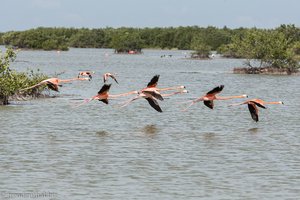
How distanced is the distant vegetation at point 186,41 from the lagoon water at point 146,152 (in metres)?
30.1

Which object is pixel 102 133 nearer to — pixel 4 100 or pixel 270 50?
pixel 4 100

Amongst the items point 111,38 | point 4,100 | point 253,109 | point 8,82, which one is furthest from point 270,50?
point 111,38

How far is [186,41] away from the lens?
174500 millimetres

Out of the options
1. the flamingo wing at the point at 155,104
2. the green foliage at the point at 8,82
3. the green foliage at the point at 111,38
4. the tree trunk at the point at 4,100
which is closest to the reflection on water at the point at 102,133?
the flamingo wing at the point at 155,104

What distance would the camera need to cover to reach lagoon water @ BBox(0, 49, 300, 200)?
52.2 feet

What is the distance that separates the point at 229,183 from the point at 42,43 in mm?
141791

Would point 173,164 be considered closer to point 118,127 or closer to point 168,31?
point 118,127

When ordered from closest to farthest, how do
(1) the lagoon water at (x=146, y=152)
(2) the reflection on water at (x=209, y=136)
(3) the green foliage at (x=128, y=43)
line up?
(1) the lagoon water at (x=146, y=152)
(2) the reflection on water at (x=209, y=136)
(3) the green foliage at (x=128, y=43)

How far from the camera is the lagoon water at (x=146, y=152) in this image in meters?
15.9

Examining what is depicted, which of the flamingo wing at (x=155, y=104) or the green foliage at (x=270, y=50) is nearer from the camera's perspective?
the flamingo wing at (x=155, y=104)

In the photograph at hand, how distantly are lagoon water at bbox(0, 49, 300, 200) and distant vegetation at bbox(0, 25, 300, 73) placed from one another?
30051 millimetres

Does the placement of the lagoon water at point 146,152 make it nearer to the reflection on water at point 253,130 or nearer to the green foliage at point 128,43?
the reflection on water at point 253,130

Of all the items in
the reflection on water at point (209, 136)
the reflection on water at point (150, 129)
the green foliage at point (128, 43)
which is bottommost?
the green foliage at point (128, 43)

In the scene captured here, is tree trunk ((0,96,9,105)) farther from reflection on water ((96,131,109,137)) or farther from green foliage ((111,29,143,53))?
green foliage ((111,29,143,53))
